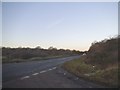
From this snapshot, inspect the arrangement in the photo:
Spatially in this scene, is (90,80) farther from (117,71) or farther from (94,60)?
(94,60)

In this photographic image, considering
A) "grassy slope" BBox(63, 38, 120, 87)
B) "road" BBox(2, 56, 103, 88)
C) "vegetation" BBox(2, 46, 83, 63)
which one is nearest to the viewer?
"road" BBox(2, 56, 103, 88)

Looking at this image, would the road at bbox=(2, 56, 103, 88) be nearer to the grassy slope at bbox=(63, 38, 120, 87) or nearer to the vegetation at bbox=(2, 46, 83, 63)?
the grassy slope at bbox=(63, 38, 120, 87)

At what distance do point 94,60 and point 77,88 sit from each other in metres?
13.6

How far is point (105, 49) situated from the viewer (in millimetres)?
26625

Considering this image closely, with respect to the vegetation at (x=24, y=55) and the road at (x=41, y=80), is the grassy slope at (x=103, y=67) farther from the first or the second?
the vegetation at (x=24, y=55)

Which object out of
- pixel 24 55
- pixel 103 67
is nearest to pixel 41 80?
pixel 103 67

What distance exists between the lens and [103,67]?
68.1ft

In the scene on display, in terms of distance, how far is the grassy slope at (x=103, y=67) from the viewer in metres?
15.0

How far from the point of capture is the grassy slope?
15.0 metres

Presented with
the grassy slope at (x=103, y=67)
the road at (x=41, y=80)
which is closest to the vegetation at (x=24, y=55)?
the grassy slope at (x=103, y=67)

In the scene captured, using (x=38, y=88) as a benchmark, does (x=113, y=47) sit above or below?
above

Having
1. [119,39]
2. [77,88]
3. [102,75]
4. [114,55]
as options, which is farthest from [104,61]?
[77,88]

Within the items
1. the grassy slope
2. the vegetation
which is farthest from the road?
the vegetation

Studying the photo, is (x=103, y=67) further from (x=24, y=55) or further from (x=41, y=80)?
(x=24, y=55)
